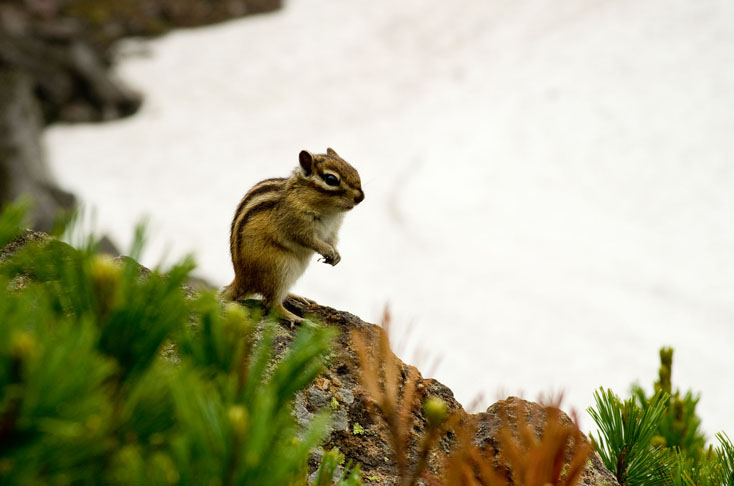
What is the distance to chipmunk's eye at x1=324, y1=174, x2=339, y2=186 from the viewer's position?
3727mm

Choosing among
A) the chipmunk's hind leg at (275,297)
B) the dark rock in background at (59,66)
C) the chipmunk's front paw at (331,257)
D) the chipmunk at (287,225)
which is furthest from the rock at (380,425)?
the dark rock in background at (59,66)

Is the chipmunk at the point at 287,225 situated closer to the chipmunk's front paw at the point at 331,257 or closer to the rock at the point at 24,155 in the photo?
the chipmunk's front paw at the point at 331,257

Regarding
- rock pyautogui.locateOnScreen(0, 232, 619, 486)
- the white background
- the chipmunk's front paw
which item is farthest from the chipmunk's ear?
the white background

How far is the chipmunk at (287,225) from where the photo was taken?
3.45m

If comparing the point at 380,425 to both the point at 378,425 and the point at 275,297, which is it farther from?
the point at 275,297

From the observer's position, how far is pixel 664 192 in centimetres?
1366

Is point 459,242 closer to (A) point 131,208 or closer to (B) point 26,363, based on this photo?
(A) point 131,208

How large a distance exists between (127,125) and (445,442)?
50.9ft

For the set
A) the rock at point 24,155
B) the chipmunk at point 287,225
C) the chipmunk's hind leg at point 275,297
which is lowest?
the chipmunk's hind leg at point 275,297

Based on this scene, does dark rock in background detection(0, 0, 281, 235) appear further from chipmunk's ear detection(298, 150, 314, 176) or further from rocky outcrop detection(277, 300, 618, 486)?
rocky outcrop detection(277, 300, 618, 486)

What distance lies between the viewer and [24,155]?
13219 millimetres

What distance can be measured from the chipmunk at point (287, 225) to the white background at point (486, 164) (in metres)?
5.84

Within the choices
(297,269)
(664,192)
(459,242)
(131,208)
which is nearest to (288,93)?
(131,208)

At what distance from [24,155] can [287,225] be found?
37.1 feet
